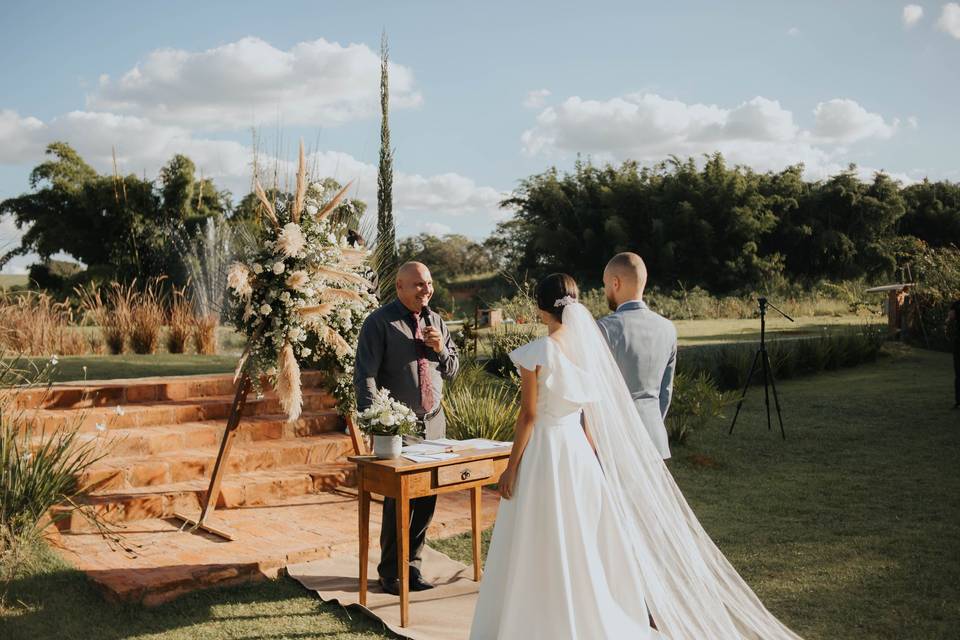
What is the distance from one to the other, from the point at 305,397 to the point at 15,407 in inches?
125

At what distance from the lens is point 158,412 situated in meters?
7.68

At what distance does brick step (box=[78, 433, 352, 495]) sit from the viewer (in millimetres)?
6367

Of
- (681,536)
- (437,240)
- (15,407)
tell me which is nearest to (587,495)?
(681,536)

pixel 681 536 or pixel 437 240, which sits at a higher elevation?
pixel 437 240

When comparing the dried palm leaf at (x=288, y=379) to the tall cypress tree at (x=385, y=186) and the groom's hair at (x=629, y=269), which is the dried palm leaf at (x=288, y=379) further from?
the tall cypress tree at (x=385, y=186)

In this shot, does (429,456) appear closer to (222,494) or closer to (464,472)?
(464,472)

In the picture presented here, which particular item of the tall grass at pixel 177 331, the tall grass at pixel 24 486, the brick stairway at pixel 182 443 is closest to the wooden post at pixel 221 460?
the brick stairway at pixel 182 443

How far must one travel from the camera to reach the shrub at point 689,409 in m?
9.57

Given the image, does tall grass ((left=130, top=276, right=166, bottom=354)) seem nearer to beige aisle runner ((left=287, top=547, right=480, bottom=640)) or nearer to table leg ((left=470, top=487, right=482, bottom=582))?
beige aisle runner ((left=287, top=547, right=480, bottom=640))

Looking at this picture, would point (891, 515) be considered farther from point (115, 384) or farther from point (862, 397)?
point (115, 384)

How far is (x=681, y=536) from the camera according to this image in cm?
393

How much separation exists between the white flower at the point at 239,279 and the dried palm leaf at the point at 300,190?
54cm

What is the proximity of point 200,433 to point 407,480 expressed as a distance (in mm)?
3916

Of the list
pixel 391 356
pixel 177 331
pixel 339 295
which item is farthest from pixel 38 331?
pixel 391 356
